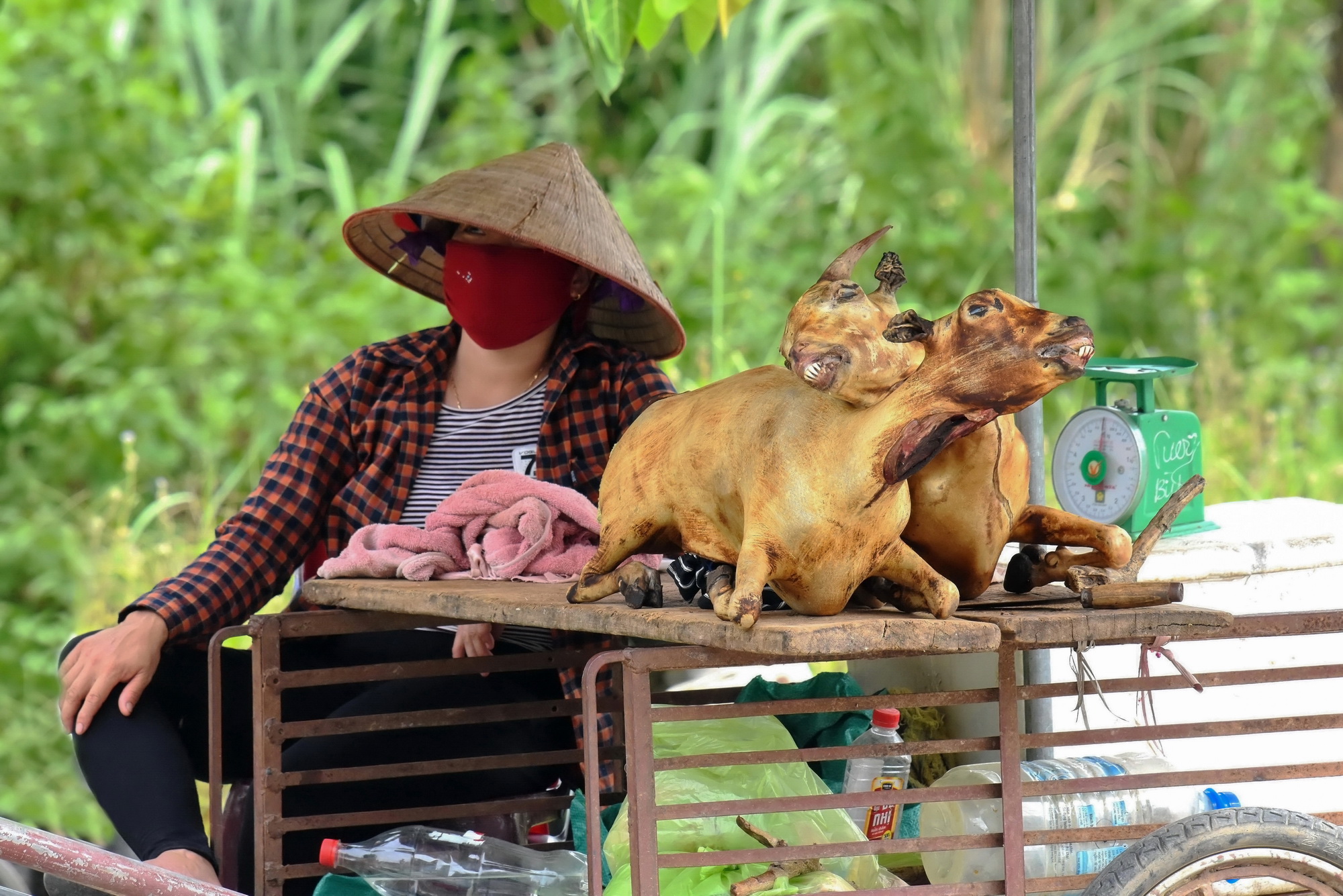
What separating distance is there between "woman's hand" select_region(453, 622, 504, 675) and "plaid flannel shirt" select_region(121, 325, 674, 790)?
0.15m

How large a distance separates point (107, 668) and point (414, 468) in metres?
0.57

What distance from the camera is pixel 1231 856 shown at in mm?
1448

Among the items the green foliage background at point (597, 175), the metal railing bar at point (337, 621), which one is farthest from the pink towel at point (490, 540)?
the green foliage background at point (597, 175)

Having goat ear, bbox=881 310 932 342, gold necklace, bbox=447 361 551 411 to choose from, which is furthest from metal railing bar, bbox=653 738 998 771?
gold necklace, bbox=447 361 551 411

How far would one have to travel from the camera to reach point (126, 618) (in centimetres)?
221

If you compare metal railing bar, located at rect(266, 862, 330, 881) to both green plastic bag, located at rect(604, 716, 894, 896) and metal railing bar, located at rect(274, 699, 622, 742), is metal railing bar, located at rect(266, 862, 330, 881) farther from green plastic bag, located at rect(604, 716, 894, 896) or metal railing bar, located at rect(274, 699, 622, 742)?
green plastic bag, located at rect(604, 716, 894, 896)

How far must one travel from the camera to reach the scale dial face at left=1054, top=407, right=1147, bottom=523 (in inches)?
85.4

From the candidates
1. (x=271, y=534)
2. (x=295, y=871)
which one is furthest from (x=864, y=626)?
(x=271, y=534)

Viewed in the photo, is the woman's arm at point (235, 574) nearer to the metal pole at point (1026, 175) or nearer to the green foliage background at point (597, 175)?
the metal pole at point (1026, 175)

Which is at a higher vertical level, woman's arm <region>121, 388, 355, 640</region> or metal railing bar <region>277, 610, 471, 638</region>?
woman's arm <region>121, 388, 355, 640</region>

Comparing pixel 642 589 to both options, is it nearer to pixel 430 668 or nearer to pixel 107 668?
pixel 430 668

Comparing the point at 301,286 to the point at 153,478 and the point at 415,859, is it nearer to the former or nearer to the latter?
the point at 153,478

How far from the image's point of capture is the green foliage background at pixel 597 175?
4.64m

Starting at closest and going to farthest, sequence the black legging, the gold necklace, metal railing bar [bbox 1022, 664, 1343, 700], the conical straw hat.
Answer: metal railing bar [bbox 1022, 664, 1343, 700]
the black legging
the conical straw hat
the gold necklace
